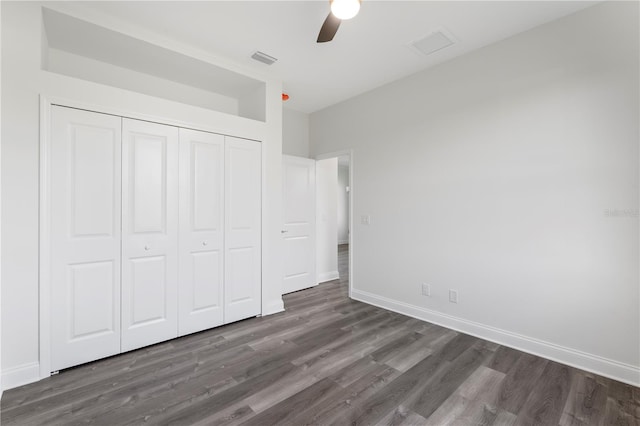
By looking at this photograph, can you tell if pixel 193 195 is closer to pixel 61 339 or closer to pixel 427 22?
pixel 61 339

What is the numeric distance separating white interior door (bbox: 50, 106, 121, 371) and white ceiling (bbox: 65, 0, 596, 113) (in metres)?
1.04

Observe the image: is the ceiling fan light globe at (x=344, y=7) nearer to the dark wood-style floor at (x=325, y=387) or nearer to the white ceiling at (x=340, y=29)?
the white ceiling at (x=340, y=29)

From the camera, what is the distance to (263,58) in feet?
9.96

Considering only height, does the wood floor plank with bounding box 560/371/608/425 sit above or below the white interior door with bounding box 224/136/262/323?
below

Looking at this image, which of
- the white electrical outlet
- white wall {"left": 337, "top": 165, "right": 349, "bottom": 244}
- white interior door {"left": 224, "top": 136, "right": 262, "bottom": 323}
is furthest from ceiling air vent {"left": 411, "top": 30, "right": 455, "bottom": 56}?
white wall {"left": 337, "top": 165, "right": 349, "bottom": 244}

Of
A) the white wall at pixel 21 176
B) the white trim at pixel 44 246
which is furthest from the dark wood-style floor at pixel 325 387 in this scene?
the white wall at pixel 21 176

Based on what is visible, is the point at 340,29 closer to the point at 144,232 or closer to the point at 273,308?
the point at 144,232

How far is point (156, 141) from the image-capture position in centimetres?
265

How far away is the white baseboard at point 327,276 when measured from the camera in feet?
16.0

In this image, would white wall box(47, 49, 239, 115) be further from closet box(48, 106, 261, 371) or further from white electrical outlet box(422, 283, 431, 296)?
white electrical outlet box(422, 283, 431, 296)

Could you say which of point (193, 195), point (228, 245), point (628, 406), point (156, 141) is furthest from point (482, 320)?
point (156, 141)

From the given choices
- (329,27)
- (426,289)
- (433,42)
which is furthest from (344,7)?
(426,289)

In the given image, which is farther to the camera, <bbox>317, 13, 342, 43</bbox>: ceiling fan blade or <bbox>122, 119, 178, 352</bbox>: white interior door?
<bbox>122, 119, 178, 352</bbox>: white interior door

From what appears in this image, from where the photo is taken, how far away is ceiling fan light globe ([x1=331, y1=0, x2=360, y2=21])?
1856 mm
